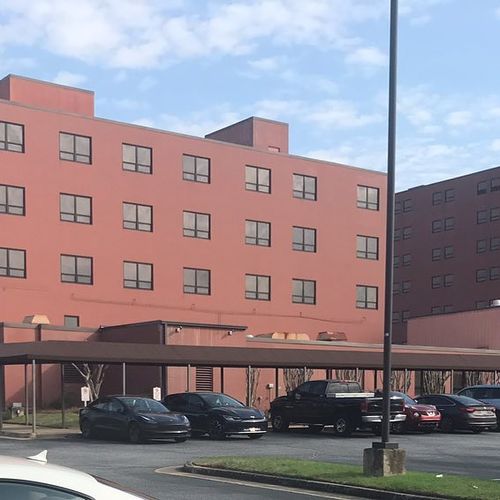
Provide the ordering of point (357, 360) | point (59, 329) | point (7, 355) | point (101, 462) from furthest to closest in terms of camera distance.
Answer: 1. point (59, 329)
2. point (357, 360)
3. point (7, 355)
4. point (101, 462)

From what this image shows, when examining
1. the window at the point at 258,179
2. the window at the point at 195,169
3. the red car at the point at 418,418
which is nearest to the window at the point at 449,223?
the window at the point at 258,179

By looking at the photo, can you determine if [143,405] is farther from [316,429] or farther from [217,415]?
[316,429]

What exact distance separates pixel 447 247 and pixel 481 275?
15.5 ft

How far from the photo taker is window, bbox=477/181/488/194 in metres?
80.5

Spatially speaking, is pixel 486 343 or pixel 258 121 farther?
pixel 258 121

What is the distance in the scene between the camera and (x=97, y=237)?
50.2 meters

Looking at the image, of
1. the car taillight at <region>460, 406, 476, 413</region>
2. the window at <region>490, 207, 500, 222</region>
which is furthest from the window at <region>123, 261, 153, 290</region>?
the window at <region>490, 207, 500, 222</region>

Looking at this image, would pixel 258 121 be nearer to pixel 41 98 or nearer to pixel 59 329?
pixel 41 98

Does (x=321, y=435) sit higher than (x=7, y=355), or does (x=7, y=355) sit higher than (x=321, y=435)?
(x=7, y=355)

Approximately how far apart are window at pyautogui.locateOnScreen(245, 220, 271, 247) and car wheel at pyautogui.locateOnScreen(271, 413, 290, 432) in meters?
25.9

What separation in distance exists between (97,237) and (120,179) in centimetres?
361

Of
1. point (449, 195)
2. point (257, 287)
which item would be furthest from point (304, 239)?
point (449, 195)

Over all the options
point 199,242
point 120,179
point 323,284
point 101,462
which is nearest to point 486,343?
point 323,284

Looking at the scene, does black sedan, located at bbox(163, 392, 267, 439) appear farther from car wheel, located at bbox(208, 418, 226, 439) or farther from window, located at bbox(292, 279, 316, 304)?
window, located at bbox(292, 279, 316, 304)
